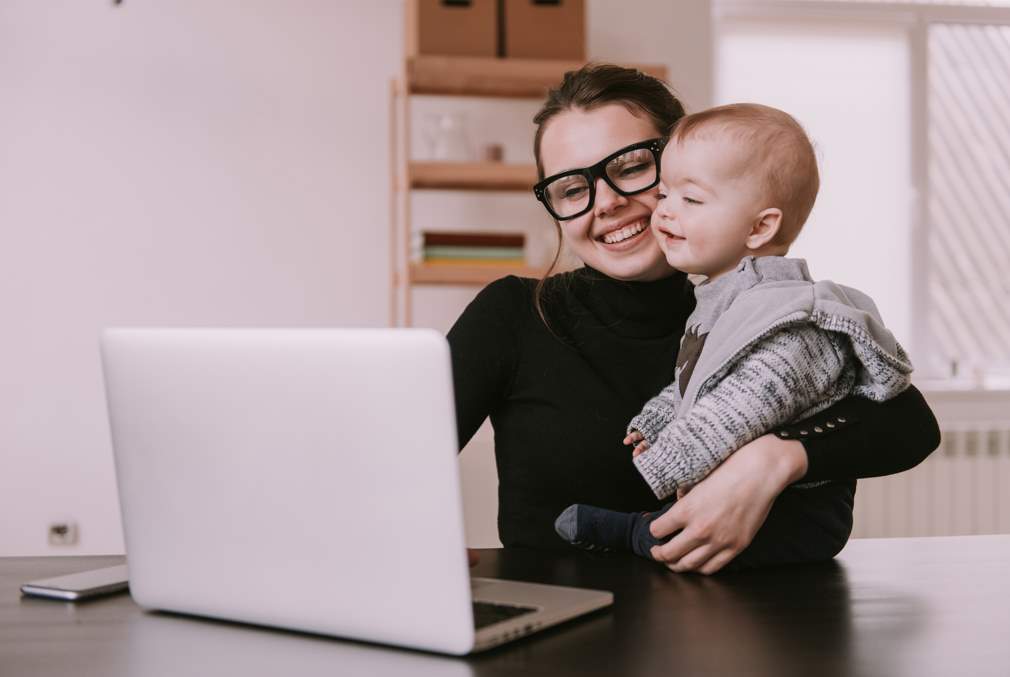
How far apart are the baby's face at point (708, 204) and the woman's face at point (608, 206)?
0.46ft

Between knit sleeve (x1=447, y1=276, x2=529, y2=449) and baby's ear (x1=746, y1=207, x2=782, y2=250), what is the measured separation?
1.16ft

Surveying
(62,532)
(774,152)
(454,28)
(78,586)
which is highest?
(454,28)

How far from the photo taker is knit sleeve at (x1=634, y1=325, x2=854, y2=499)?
1011 mm

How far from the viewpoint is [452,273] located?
3.11 m

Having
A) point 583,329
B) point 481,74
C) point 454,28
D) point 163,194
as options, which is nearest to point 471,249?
point 481,74

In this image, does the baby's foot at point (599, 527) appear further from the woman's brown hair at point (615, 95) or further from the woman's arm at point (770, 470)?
the woman's brown hair at point (615, 95)

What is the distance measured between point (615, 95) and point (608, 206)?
17cm

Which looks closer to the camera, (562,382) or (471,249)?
(562,382)

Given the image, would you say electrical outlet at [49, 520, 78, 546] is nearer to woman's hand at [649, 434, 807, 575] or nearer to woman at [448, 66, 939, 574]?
woman at [448, 66, 939, 574]

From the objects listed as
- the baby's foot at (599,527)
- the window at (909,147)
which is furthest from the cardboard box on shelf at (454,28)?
the baby's foot at (599,527)

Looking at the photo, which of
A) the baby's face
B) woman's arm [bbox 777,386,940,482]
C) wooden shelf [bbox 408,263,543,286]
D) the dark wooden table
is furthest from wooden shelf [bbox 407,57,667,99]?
the dark wooden table

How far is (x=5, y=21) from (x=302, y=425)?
10.5 ft

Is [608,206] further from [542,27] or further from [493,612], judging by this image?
[542,27]

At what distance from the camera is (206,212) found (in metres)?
3.45
